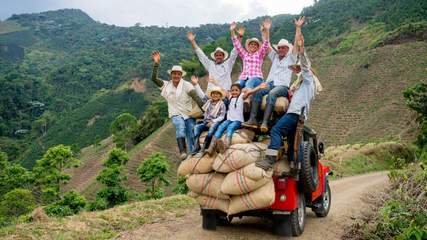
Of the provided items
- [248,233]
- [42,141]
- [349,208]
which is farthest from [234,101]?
[42,141]

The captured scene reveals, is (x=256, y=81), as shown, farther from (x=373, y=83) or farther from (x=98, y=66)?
(x=98, y=66)

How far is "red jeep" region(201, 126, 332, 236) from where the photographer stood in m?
7.08

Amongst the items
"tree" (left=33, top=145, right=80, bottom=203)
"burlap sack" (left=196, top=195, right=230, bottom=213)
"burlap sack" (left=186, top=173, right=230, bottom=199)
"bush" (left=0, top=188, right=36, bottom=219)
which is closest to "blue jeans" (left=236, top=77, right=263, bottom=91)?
"burlap sack" (left=186, top=173, right=230, bottom=199)

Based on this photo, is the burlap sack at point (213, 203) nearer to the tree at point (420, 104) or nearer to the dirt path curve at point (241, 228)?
the dirt path curve at point (241, 228)

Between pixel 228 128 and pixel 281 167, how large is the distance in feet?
3.21

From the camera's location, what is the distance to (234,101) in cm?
763

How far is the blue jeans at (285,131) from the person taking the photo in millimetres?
7027

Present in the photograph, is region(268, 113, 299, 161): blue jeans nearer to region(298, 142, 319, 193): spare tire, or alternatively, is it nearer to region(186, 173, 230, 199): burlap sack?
region(298, 142, 319, 193): spare tire

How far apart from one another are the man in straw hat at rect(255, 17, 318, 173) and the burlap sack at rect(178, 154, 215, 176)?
84cm

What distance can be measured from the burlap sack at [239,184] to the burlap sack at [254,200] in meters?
0.07

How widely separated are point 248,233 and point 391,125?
1366 inches

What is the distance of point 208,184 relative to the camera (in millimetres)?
7039

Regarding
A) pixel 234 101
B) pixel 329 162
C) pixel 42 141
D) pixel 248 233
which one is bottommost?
pixel 42 141

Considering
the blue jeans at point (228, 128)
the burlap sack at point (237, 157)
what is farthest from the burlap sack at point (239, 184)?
the blue jeans at point (228, 128)
